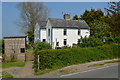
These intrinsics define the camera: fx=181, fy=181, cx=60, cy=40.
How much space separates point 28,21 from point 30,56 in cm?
3071

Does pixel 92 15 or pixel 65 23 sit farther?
pixel 92 15

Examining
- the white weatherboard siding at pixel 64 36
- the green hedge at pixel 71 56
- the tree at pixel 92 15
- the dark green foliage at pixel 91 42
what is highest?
the tree at pixel 92 15

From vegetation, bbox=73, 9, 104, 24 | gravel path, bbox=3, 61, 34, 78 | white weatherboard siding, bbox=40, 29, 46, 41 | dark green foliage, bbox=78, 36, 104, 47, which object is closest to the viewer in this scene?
gravel path, bbox=3, 61, 34, 78

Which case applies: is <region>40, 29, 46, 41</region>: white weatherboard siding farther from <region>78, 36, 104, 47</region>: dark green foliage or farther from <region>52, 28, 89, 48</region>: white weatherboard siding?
<region>78, 36, 104, 47</region>: dark green foliage

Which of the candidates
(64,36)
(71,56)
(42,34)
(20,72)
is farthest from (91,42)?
(42,34)

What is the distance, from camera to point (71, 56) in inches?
658

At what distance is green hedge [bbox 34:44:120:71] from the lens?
15.2 metres

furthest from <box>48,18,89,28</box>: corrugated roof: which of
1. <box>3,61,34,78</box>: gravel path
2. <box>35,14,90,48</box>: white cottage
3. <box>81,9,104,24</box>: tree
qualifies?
<box>3,61,34,78</box>: gravel path

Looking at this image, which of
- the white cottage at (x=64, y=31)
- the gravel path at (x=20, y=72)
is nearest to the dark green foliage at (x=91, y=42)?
the gravel path at (x=20, y=72)

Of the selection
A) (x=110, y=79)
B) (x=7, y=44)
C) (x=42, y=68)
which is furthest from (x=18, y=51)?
(x=110, y=79)

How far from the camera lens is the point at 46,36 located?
4212 centimetres

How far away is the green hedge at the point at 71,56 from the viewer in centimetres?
1521

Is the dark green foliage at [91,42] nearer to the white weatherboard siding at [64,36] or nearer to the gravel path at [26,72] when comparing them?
the gravel path at [26,72]

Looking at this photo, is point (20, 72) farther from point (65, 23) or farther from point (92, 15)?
point (92, 15)
